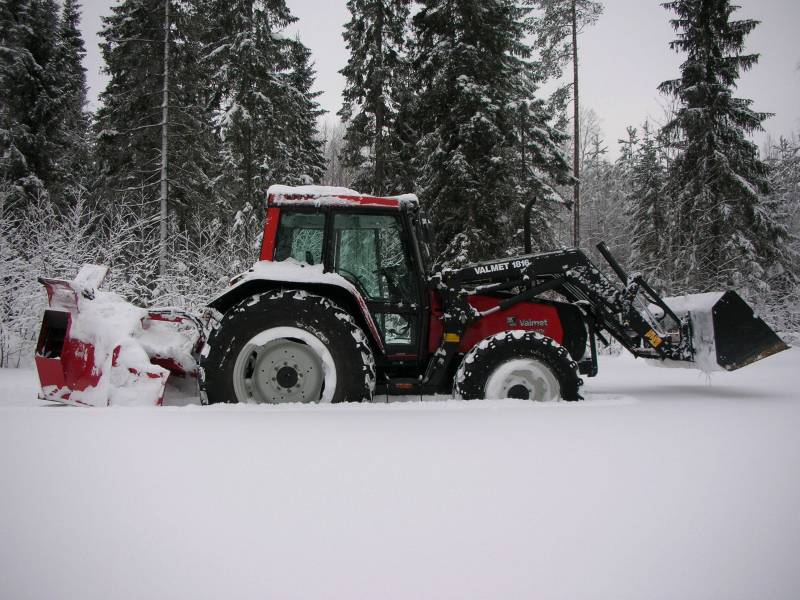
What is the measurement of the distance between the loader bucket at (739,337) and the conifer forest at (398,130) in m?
8.98

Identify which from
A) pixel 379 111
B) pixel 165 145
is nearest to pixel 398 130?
pixel 379 111

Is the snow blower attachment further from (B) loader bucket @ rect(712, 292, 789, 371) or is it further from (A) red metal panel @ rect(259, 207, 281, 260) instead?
(B) loader bucket @ rect(712, 292, 789, 371)

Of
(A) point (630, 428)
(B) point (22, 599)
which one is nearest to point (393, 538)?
(B) point (22, 599)

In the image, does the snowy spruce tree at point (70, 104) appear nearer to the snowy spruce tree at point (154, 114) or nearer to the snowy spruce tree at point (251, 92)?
the snowy spruce tree at point (154, 114)

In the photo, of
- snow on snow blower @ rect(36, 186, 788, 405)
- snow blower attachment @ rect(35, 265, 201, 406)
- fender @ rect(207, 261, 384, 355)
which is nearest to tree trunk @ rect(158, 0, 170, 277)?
snow blower attachment @ rect(35, 265, 201, 406)

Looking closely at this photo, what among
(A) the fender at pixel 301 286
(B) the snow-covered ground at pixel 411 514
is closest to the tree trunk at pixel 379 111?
(A) the fender at pixel 301 286

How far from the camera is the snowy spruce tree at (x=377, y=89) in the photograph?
16266 millimetres

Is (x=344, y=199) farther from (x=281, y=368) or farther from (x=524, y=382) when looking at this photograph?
(x=524, y=382)

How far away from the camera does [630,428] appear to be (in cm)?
346

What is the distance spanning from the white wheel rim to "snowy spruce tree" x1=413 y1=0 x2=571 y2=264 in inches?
379

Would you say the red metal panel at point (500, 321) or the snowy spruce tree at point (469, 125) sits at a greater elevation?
the snowy spruce tree at point (469, 125)

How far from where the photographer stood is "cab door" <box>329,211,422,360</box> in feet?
16.1

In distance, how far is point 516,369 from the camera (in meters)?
4.54

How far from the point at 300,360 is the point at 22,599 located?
3062 mm
